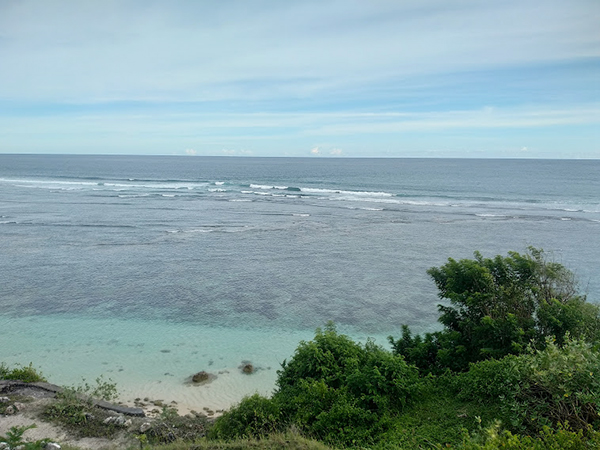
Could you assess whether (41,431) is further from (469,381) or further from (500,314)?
(500,314)

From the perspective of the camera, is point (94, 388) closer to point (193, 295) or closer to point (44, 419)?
point (44, 419)

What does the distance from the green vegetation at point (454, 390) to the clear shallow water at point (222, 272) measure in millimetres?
3981

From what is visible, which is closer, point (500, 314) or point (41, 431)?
point (41, 431)

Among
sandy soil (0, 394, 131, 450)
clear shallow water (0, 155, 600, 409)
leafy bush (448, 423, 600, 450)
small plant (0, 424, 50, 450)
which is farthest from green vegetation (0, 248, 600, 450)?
clear shallow water (0, 155, 600, 409)

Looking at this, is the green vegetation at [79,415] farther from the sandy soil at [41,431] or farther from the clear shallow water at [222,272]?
the clear shallow water at [222,272]

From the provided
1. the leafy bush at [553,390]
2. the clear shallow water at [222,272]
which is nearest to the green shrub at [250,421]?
the clear shallow water at [222,272]

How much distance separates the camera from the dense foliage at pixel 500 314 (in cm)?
1459

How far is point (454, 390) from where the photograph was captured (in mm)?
13125

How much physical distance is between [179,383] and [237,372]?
2375mm

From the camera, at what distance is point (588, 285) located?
2805 centimetres

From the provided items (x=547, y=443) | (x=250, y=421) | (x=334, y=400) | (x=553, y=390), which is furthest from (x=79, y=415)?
(x=553, y=390)

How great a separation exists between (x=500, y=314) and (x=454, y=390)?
155 inches

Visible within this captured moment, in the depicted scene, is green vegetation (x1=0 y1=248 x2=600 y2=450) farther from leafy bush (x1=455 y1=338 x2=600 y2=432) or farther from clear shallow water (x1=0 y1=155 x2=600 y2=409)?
clear shallow water (x1=0 y1=155 x2=600 y2=409)

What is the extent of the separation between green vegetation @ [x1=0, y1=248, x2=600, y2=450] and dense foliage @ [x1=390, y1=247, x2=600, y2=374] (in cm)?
4
